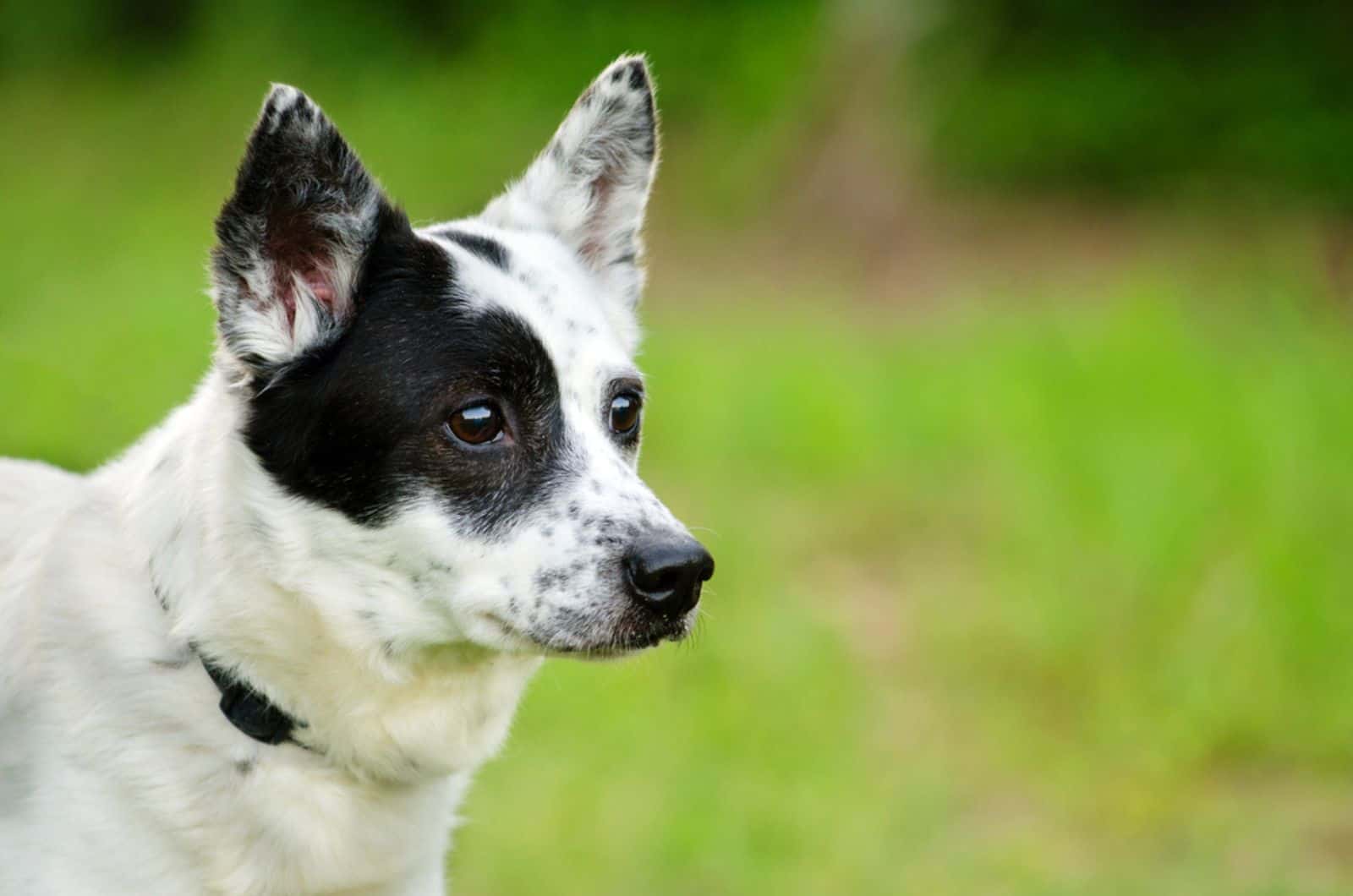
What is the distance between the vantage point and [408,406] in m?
2.99

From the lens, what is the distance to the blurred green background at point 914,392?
16.7ft

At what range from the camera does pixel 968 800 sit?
521 centimetres

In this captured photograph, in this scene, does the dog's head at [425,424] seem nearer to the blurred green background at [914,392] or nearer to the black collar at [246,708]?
the black collar at [246,708]

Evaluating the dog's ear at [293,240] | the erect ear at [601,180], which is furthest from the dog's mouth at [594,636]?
the erect ear at [601,180]

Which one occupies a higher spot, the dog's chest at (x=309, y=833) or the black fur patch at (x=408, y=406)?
the black fur patch at (x=408, y=406)

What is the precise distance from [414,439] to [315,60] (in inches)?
531

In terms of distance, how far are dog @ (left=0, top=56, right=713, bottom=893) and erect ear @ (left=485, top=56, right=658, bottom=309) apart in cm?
51

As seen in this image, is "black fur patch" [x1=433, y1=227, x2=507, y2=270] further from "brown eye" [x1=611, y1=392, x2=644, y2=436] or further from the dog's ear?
"brown eye" [x1=611, y1=392, x2=644, y2=436]

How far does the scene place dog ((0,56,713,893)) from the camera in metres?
2.79

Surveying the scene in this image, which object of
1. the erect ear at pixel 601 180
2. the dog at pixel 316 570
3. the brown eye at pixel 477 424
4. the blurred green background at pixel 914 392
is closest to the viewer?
the dog at pixel 316 570

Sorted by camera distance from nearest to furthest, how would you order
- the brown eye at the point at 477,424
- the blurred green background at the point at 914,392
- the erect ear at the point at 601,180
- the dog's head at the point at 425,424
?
1. the dog's head at the point at 425,424
2. the brown eye at the point at 477,424
3. the erect ear at the point at 601,180
4. the blurred green background at the point at 914,392

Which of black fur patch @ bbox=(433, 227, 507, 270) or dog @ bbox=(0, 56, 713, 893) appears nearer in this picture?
dog @ bbox=(0, 56, 713, 893)

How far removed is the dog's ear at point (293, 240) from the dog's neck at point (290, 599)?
0.14 meters

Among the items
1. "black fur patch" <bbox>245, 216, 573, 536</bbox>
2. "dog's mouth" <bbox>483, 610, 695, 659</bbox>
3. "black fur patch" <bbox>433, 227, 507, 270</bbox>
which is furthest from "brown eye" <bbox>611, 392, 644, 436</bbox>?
"dog's mouth" <bbox>483, 610, 695, 659</bbox>
